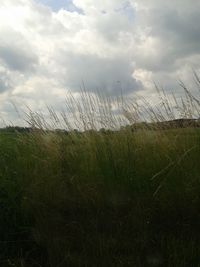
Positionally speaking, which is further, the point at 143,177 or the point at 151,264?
the point at 143,177

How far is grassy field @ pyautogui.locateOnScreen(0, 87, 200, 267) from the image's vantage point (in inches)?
188

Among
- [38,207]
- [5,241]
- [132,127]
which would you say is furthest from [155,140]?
[5,241]

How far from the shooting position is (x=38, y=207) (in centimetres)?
548

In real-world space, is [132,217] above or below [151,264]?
above

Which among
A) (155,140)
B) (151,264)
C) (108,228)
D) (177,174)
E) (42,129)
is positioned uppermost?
(42,129)

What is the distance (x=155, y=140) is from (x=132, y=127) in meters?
0.52

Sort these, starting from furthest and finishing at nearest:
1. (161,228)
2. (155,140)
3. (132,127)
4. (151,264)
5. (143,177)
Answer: (132,127) < (155,140) < (143,177) < (161,228) < (151,264)

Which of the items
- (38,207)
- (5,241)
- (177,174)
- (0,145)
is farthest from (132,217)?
(0,145)

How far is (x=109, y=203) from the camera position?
17.0 ft

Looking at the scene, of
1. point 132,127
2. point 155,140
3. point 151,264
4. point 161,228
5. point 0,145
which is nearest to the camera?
point 151,264

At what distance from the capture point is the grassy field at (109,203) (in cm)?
478

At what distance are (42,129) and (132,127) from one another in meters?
1.57

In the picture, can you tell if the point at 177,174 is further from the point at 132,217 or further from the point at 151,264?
the point at 151,264

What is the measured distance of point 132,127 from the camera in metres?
6.34
